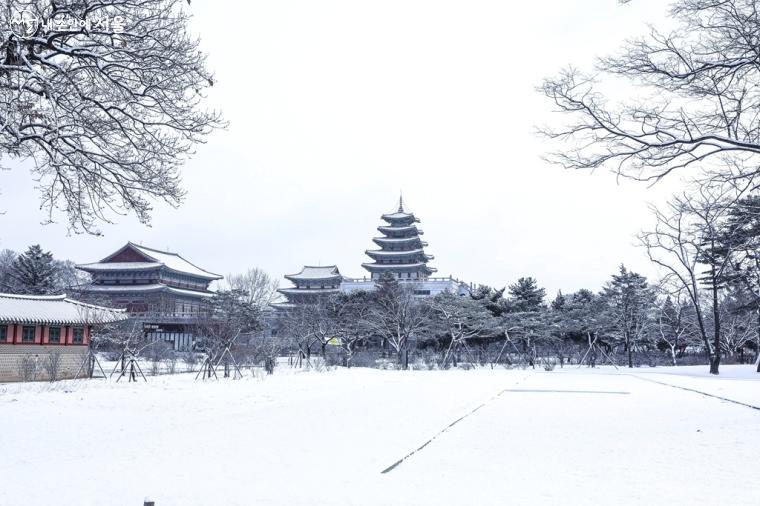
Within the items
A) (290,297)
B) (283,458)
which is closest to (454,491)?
(283,458)

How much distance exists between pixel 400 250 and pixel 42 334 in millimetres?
46877

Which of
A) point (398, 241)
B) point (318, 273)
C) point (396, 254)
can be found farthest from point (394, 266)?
point (318, 273)

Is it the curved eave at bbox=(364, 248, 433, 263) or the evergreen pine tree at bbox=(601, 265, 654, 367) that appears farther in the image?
the curved eave at bbox=(364, 248, 433, 263)

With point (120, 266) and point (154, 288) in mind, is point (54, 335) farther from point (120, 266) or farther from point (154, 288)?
point (120, 266)

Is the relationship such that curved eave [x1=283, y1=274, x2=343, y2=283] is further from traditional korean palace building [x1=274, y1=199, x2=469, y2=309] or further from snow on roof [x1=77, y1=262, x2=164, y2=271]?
snow on roof [x1=77, y1=262, x2=164, y2=271]

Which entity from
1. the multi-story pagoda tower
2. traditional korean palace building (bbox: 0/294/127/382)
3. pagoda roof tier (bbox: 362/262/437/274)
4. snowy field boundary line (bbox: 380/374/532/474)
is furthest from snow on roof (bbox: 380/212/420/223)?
A: snowy field boundary line (bbox: 380/374/532/474)

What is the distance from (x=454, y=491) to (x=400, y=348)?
33076 mm

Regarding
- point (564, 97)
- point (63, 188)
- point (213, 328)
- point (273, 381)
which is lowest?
point (273, 381)

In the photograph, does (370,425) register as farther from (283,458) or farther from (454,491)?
(454,491)

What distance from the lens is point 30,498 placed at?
5340 mm

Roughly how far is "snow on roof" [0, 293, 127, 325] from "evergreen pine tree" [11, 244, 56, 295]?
17538 mm

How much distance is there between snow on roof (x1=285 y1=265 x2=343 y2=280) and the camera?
67625mm

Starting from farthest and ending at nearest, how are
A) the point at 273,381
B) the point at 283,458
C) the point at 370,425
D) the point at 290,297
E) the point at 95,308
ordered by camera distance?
the point at 290,297
the point at 95,308
the point at 273,381
the point at 370,425
the point at 283,458

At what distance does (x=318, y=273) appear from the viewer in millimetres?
69125
